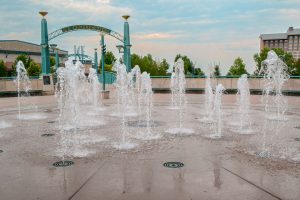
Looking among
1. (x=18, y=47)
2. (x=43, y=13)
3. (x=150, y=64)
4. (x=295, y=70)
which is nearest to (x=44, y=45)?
(x=43, y=13)

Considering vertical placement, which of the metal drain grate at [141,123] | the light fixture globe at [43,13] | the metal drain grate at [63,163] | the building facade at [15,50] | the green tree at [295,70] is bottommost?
the metal drain grate at [63,163]

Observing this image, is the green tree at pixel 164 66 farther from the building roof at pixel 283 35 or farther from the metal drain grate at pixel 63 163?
the building roof at pixel 283 35

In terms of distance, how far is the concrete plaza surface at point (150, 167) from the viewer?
4750 millimetres

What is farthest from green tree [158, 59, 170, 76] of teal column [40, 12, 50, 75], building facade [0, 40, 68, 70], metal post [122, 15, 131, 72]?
teal column [40, 12, 50, 75]

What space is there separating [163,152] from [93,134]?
2.67 meters

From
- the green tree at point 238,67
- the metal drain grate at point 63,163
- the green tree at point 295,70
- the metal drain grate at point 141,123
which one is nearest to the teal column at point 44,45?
the metal drain grate at point 141,123

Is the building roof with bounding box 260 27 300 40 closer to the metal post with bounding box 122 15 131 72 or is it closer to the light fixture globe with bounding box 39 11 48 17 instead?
the metal post with bounding box 122 15 131 72

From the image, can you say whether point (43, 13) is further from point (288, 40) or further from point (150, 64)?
point (288, 40)

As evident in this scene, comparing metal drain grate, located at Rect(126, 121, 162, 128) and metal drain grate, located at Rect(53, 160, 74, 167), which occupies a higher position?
metal drain grate, located at Rect(126, 121, 162, 128)

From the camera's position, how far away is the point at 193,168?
5.84m

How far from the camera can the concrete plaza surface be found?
4.75 m

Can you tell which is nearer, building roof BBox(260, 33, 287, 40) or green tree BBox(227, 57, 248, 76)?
green tree BBox(227, 57, 248, 76)

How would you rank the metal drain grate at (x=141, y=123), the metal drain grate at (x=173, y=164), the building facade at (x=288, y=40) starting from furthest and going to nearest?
1. the building facade at (x=288, y=40)
2. the metal drain grate at (x=141, y=123)
3. the metal drain grate at (x=173, y=164)

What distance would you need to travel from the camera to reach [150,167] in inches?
232
